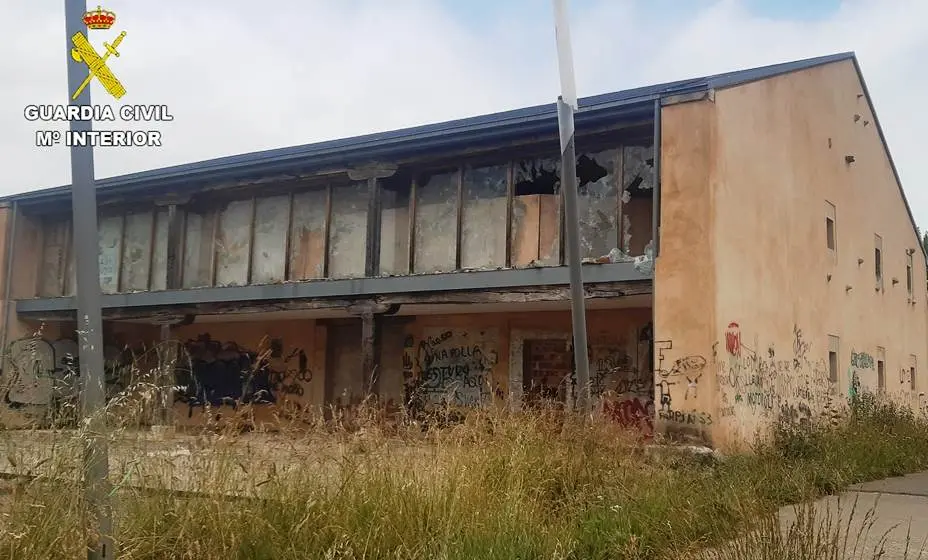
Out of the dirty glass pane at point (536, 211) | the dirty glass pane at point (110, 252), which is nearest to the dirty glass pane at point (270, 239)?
the dirty glass pane at point (110, 252)

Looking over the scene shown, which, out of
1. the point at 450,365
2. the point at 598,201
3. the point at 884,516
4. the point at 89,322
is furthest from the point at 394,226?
the point at 89,322

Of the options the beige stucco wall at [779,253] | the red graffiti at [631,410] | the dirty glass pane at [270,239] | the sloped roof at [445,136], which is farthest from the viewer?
the dirty glass pane at [270,239]

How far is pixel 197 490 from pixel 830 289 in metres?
12.0

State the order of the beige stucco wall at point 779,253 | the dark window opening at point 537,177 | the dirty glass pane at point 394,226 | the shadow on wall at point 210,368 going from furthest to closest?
the shadow on wall at point 210,368 < the dirty glass pane at point 394,226 < the dark window opening at point 537,177 < the beige stucco wall at point 779,253

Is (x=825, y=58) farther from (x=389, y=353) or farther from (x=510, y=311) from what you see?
(x=389, y=353)

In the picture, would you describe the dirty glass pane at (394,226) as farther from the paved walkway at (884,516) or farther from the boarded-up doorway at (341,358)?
the paved walkway at (884,516)

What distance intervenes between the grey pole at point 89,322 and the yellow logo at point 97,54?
26 mm

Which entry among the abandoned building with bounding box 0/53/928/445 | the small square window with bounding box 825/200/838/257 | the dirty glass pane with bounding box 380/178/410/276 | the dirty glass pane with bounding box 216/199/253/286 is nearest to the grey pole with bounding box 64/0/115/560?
the abandoned building with bounding box 0/53/928/445

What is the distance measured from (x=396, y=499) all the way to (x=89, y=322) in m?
1.92

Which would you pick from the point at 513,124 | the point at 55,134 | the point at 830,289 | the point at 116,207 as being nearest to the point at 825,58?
the point at 830,289

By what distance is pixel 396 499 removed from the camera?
4.56m

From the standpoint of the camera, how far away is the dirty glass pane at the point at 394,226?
12633mm

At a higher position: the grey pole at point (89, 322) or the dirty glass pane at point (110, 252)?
the dirty glass pane at point (110, 252)

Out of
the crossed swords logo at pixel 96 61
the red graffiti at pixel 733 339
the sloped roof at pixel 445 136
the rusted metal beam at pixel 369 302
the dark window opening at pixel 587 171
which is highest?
the sloped roof at pixel 445 136
